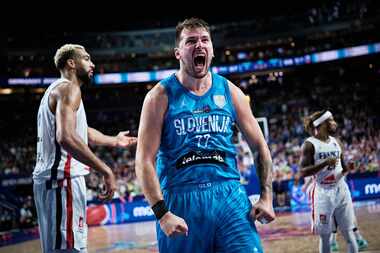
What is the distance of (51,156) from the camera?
13.3ft

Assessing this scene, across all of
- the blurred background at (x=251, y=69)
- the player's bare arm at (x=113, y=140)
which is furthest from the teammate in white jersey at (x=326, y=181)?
the blurred background at (x=251, y=69)

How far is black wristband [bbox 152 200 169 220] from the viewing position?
2979 millimetres

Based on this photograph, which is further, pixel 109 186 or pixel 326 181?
pixel 326 181

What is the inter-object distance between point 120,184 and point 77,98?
16879 millimetres

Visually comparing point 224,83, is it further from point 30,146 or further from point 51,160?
point 30,146

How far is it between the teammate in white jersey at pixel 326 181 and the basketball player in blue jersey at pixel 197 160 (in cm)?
323

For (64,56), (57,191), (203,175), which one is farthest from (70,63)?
→ (203,175)

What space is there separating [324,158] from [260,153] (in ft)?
11.4

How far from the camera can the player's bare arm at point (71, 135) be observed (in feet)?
12.4

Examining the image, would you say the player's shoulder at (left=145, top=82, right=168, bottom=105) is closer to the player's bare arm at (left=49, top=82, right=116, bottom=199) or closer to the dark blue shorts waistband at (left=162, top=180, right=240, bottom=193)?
the dark blue shorts waistband at (left=162, top=180, right=240, bottom=193)

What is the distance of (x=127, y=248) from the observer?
10.3 meters

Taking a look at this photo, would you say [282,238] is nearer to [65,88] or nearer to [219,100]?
[65,88]

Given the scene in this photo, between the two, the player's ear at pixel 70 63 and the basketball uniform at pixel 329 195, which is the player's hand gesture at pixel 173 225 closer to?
the player's ear at pixel 70 63

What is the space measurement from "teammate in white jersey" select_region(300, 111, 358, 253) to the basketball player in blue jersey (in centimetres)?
323
